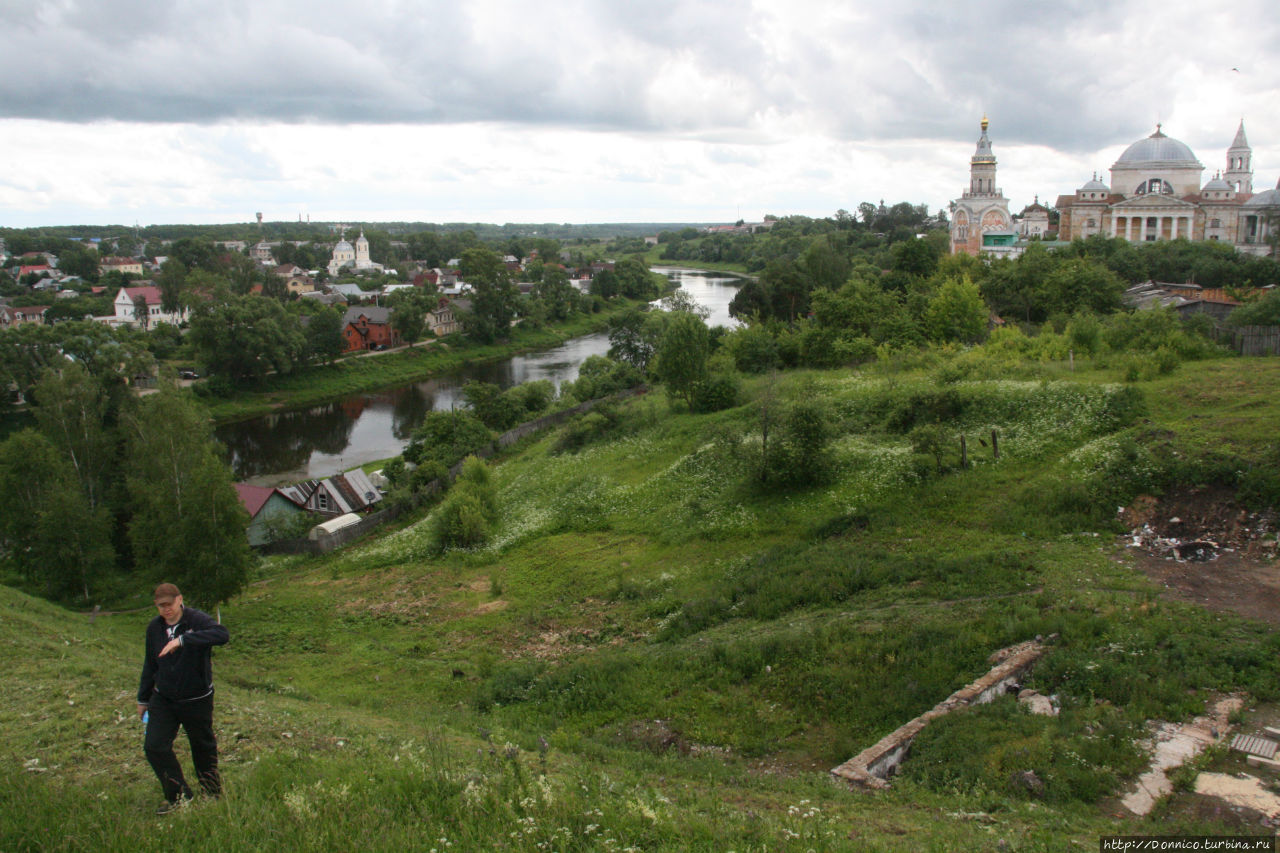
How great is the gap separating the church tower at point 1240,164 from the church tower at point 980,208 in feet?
68.8

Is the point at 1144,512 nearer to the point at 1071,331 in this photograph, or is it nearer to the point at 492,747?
the point at 492,747

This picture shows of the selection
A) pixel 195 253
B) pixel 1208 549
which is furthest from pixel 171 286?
pixel 1208 549

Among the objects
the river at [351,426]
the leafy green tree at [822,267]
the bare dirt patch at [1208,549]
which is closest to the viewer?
the bare dirt patch at [1208,549]

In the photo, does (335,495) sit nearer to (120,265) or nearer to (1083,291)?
(1083,291)

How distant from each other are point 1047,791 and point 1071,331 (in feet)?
79.8

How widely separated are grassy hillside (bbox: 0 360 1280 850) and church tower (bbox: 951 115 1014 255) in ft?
163

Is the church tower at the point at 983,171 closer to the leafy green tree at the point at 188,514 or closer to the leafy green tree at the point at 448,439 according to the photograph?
the leafy green tree at the point at 448,439

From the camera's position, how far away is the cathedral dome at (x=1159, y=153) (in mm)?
69688

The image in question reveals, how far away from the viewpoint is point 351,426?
1880 inches

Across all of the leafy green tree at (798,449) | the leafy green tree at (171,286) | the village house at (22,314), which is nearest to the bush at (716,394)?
the leafy green tree at (798,449)

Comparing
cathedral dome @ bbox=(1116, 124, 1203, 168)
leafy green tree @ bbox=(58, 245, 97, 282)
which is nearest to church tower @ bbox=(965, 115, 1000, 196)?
cathedral dome @ bbox=(1116, 124, 1203, 168)

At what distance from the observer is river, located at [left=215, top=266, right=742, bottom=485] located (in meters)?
40.1

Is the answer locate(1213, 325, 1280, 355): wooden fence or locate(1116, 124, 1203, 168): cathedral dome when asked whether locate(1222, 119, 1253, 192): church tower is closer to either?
locate(1116, 124, 1203, 168): cathedral dome

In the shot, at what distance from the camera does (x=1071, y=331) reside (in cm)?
2817
